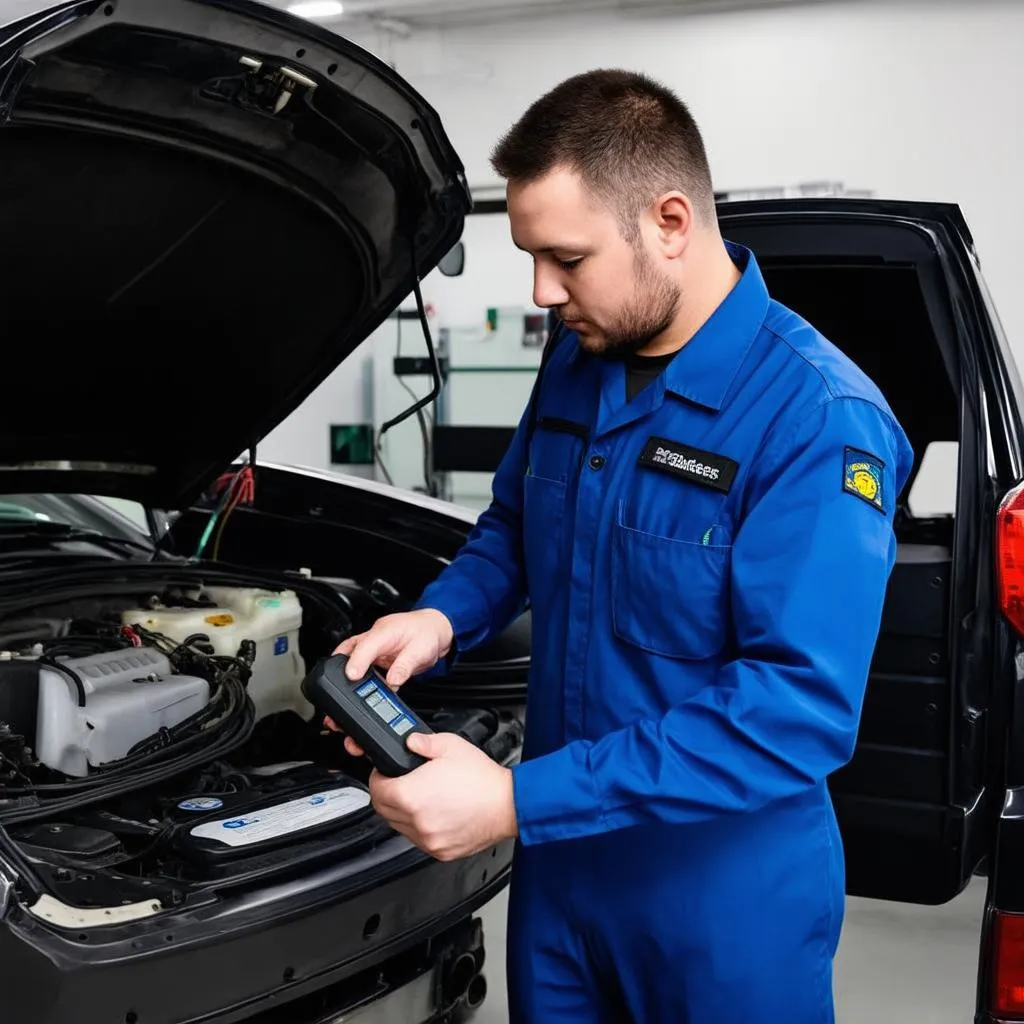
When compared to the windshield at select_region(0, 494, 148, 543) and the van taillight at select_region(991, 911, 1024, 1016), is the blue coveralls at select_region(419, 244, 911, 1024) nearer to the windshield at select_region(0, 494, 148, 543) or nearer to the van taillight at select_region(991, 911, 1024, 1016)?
the van taillight at select_region(991, 911, 1024, 1016)

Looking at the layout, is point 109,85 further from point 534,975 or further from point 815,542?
point 534,975

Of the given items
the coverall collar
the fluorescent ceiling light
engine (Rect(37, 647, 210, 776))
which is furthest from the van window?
the coverall collar

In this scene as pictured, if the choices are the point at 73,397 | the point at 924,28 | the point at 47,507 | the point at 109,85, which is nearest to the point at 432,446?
the point at 924,28

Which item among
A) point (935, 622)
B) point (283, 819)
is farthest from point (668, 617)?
point (935, 622)

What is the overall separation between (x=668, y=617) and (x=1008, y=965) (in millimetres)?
915

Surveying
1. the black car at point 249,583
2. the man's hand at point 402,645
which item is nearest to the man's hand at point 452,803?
the man's hand at point 402,645

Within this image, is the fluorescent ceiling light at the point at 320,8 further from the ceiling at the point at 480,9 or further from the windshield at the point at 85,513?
the windshield at the point at 85,513

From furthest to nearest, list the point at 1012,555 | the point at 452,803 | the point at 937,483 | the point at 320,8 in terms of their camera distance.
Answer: the point at 320,8 < the point at 937,483 < the point at 1012,555 < the point at 452,803

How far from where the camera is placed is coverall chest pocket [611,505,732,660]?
→ 1349 mm

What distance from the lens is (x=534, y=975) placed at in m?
1.53

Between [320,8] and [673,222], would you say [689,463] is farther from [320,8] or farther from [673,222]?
[320,8]

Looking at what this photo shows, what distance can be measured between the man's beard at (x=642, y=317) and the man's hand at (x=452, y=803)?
1.59ft

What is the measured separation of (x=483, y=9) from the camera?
720 centimetres

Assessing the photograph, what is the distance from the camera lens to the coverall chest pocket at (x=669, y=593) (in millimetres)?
1349
